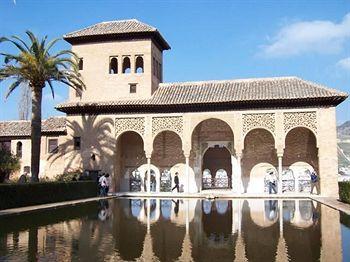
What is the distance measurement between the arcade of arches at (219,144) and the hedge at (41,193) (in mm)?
4914

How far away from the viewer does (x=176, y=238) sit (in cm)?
831

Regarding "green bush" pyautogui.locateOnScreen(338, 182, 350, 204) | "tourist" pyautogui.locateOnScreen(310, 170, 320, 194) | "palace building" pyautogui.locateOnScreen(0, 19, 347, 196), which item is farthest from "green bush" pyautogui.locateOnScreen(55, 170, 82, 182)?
"green bush" pyautogui.locateOnScreen(338, 182, 350, 204)

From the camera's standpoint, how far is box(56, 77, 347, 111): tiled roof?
891 inches

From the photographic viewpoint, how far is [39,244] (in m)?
7.58

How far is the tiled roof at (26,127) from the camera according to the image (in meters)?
29.8

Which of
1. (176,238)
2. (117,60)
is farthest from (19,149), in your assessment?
(176,238)

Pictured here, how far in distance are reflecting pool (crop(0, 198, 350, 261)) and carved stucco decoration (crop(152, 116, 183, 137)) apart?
1214cm

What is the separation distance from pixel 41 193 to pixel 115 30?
42.5 ft

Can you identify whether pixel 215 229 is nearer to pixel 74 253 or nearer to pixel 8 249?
pixel 74 253

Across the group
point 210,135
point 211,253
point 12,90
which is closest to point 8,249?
point 211,253

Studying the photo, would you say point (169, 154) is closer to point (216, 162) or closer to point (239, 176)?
point (239, 176)

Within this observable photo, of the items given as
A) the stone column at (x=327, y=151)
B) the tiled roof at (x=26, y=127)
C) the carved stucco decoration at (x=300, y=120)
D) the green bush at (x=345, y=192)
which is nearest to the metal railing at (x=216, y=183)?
the carved stucco decoration at (x=300, y=120)

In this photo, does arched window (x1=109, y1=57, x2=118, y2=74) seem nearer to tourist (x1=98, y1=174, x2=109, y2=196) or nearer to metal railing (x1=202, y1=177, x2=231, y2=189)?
tourist (x1=98, y1=174, x2=109, y2=196)

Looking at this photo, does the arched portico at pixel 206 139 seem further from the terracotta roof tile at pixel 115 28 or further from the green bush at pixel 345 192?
the green bush at pixel 345 192
